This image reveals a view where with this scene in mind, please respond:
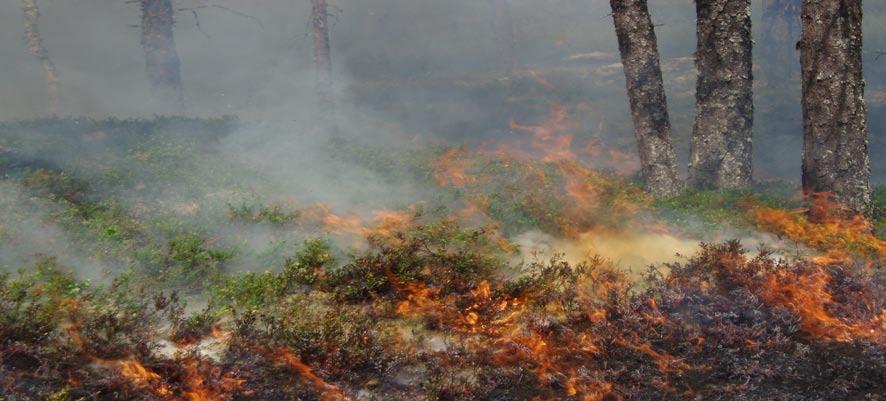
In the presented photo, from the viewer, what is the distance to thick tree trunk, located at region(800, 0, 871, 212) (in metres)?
8.62

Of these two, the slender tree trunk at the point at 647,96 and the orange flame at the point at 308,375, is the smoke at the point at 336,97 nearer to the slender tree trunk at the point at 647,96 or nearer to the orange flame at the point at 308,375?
the slender tree trunk at the point at 647,96

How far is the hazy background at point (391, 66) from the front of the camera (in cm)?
2027

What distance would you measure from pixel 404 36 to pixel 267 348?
2844cm

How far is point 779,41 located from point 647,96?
662 inches

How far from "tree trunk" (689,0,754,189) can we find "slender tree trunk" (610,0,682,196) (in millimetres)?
582

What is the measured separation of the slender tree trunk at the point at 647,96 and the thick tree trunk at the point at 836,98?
2.17 meters

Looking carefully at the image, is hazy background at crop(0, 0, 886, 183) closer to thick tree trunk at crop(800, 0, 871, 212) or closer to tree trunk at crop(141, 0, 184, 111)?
tree trunk at crop(141, 0, 184, 111)

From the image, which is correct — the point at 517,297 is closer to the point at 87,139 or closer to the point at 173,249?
the point at 173,249

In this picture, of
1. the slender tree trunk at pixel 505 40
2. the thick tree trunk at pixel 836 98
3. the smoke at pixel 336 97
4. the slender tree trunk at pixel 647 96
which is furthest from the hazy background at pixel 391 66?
the thick tree trunk at pixel 836 98

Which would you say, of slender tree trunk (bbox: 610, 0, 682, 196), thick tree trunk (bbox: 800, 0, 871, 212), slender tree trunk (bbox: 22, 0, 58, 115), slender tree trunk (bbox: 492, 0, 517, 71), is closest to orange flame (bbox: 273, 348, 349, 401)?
slender tree trunk (bbox: 610, 0, 682, 196)

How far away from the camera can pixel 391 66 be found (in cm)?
2814

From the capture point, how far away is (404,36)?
106ft

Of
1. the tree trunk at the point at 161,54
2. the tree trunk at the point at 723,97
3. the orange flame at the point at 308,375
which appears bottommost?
the orange flame at the point at 308,375

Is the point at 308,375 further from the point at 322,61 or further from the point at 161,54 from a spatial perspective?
the point at 322,61
